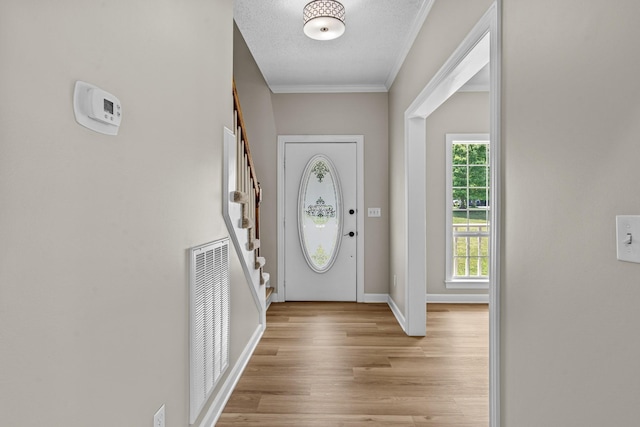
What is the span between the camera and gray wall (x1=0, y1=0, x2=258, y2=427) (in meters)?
0.80

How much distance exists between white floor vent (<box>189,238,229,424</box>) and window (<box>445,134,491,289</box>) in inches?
126

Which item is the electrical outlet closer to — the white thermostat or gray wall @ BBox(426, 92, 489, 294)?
the white thermostat

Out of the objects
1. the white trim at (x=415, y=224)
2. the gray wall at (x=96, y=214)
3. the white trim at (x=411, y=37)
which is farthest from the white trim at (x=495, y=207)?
the white trim at (x=415, y=224)

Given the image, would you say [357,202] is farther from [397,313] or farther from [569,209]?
[569,209]

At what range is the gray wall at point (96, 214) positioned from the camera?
804 mm

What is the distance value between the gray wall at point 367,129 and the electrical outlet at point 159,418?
3484mm

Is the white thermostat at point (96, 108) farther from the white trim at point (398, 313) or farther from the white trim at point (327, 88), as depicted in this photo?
the white trim at point (327, 88)

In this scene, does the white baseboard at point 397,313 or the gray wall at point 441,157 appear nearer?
the white baseboard at point 397,313

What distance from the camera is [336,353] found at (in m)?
3.06

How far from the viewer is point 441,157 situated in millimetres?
4660

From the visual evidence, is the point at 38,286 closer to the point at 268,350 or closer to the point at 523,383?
the point at 523,383

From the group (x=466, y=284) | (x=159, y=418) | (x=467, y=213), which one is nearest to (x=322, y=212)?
(x=467, y=213)

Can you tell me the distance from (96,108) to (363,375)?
2.33 m

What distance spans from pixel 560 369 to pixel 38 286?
4.89ft
